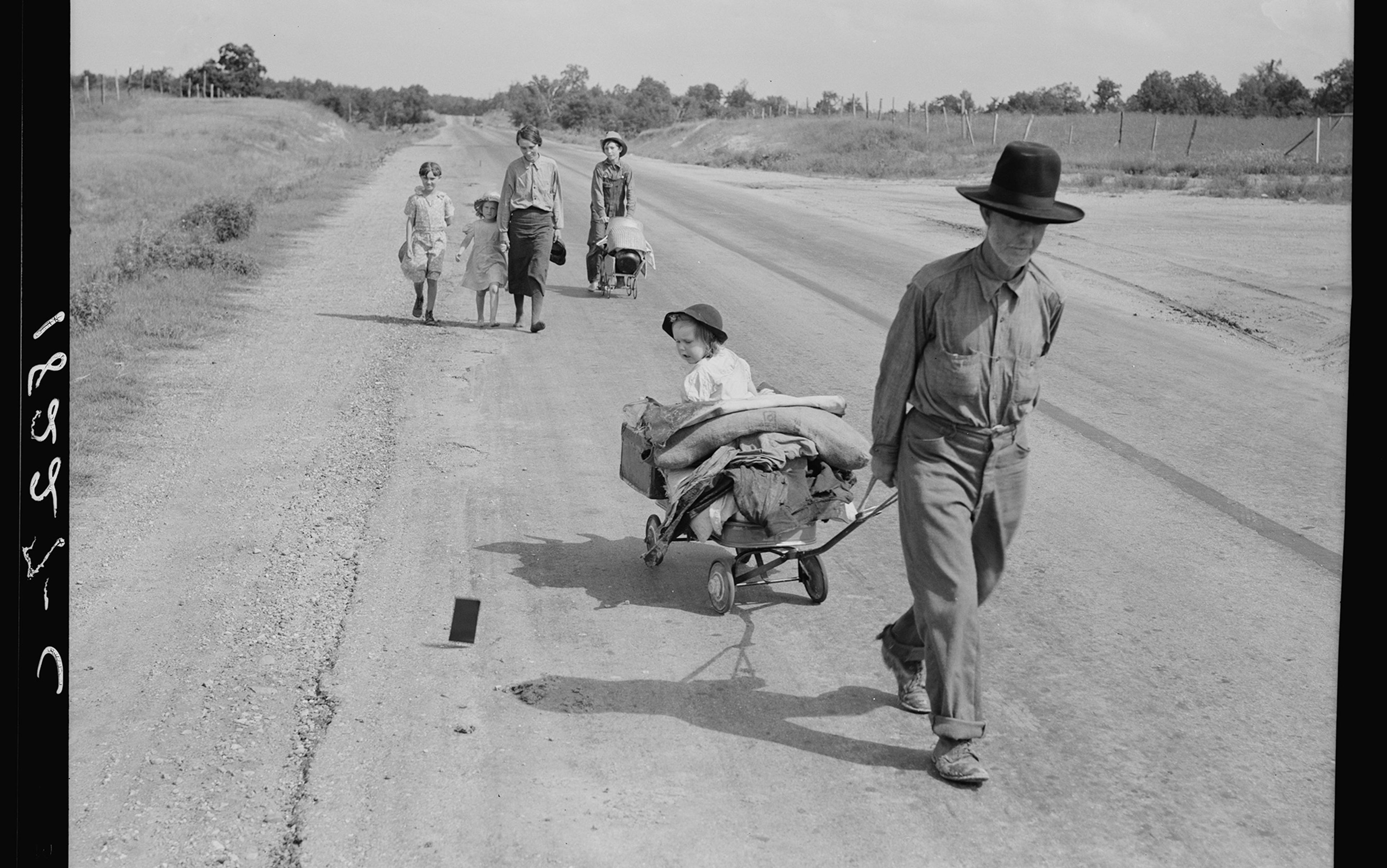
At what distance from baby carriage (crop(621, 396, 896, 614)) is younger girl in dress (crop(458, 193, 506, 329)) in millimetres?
7846

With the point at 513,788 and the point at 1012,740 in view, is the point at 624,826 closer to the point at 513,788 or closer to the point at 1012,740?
the point at 513,788

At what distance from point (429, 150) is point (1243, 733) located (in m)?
55.2

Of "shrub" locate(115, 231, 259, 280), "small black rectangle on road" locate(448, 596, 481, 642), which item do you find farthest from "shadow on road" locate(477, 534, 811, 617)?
"shrub" locate(115, 231, 259, 280)

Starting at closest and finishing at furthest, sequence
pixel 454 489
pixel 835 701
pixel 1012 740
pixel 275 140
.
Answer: pixel 1012 740 → pixel 835 701 → pixel 454 489 → pixel 275 140

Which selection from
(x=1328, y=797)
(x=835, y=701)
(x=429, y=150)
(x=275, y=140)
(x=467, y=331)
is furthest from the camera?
(x=429, y=150)

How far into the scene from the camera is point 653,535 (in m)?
6.48

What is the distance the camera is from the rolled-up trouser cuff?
432 cm

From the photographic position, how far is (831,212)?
1127 inches

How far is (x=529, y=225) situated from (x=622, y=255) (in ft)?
7.88

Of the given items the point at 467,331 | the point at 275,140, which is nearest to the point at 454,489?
the point at 467,331
